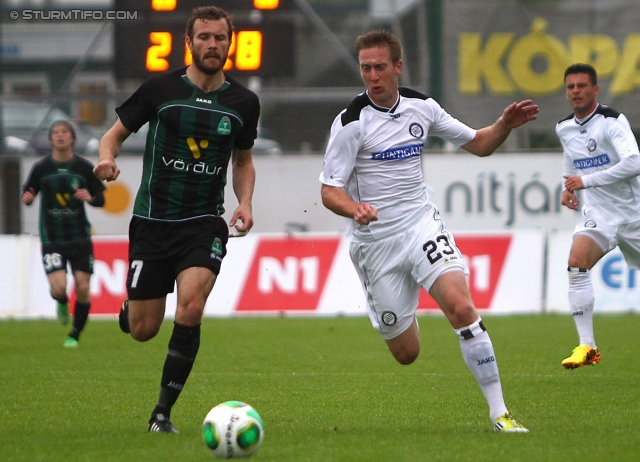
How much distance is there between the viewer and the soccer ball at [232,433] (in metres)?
5.36

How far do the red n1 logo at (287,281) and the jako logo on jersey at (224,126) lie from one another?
9.49 meters

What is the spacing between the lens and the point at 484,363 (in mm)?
6199

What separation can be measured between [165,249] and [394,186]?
142 cm

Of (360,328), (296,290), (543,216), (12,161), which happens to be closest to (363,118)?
(360,328)

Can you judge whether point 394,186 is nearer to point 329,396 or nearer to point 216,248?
point 216,248

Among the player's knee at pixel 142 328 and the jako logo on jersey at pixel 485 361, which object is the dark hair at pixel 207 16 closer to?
the player's knee at pixel 142 328

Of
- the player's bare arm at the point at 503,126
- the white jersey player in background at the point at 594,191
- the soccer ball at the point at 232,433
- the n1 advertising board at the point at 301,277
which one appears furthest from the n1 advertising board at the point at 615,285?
the soccer ball at the point at 232,433

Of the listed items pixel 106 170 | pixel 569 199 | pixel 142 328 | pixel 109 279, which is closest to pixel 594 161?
pixel 569 199

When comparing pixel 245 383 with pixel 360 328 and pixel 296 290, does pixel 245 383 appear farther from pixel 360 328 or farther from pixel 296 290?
pixel 296 290

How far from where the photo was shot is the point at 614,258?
50.9ft

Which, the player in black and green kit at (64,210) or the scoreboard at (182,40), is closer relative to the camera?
the player in black and green kit at (64,210)

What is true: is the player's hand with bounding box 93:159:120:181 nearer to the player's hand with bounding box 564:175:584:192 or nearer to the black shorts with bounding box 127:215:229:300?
the black shorts with bounding box 127:215:229:300

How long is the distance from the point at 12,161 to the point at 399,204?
13896mm

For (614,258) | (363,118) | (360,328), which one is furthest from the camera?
(614,258)
